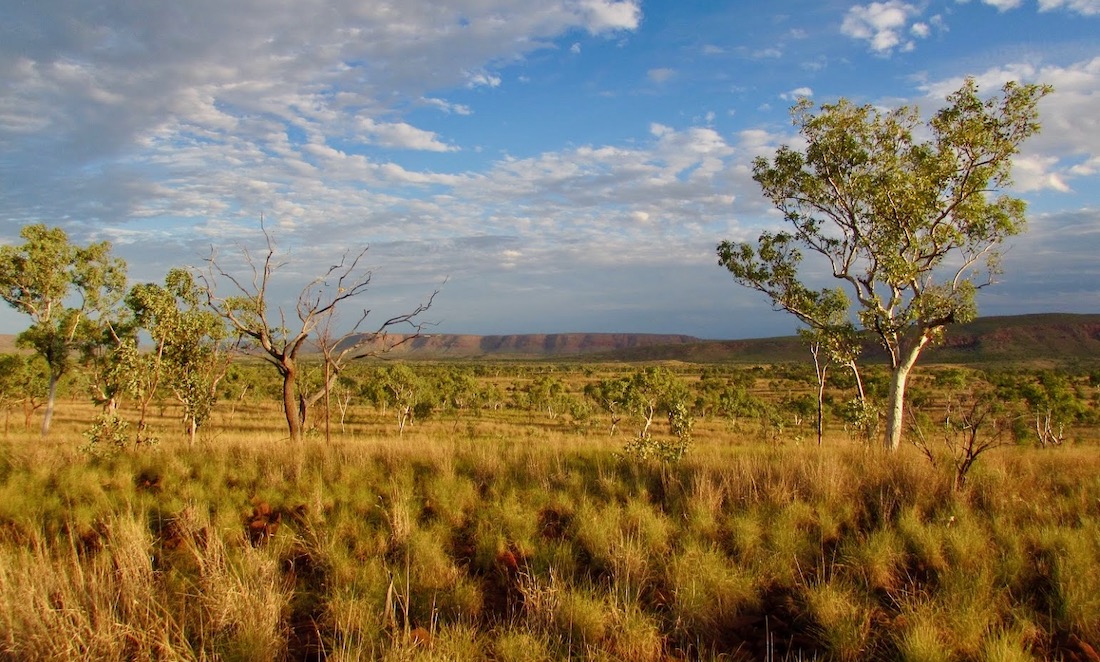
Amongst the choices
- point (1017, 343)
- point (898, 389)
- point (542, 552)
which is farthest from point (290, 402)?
point (1017, 343)

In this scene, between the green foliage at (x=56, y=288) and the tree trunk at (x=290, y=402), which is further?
the green foliage at (x=56, y=288)

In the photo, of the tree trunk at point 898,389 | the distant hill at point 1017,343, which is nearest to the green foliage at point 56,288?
the tree trunk at point 898,389

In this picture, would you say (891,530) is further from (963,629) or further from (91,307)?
(91,307)

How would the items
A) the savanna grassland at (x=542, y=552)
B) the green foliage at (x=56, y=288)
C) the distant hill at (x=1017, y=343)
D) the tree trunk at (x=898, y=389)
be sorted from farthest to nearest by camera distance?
the distant hill at (x=1017, y=343), the green foliage at (x=56, y=288), the tree trunk at (x=898, y=389), the savanna grassland at (x=542, y=552)

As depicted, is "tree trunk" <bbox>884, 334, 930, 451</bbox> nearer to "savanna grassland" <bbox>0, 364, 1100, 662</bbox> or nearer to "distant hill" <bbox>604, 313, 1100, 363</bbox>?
"savanna grassland" <bbox>0, 364, 1100, 662</bbox>

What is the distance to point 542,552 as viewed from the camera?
7.12 metres

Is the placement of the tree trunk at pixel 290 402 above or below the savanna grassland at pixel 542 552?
above

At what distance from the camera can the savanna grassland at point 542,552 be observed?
5168 mm

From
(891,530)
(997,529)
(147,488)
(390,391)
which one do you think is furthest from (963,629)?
(390,391)

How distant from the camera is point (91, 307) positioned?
27.6 m

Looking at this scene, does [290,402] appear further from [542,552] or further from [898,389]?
[898,389]

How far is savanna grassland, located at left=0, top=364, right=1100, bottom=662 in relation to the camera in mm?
5168

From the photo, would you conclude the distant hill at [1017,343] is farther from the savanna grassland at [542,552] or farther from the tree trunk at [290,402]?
the tree trunk at [290,402]

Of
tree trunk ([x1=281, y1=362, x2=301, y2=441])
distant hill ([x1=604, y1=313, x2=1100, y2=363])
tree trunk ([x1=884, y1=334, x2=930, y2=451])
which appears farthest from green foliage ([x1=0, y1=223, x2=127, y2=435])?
distant hill ([x1=604, y1=313, x2=1100, y2=363])
